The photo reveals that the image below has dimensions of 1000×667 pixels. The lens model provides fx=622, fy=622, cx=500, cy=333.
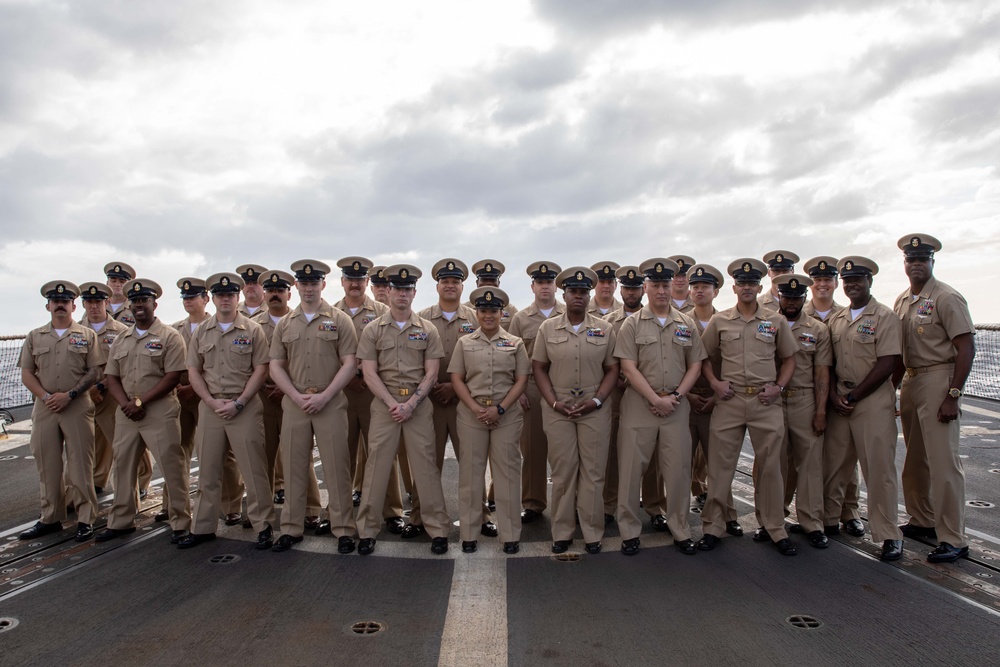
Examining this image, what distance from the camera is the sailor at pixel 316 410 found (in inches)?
201

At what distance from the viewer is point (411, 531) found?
5.32 m

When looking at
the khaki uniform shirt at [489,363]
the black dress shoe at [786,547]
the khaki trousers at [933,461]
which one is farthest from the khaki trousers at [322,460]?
the khaki trousers at [933,461]

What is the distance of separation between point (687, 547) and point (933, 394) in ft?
7.59

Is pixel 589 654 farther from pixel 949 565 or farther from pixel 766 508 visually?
pixel 949 565

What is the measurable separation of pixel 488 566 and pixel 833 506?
3.07 metres

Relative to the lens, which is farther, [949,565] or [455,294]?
[455,294]

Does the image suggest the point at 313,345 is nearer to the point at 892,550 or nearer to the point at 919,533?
the point at 892,550

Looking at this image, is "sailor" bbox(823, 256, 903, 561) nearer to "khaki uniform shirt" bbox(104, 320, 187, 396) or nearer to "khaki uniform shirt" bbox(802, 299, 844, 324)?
"khaki uniform shirt" bbox(802, 299, 844, 324)

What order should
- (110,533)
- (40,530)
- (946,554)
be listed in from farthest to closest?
1. (40,530)
2. (110,533)
3. (946,554)

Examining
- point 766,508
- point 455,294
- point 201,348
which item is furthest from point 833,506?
point 201,348

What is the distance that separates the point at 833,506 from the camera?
5.37 metres

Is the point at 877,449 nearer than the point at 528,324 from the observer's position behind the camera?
Yes

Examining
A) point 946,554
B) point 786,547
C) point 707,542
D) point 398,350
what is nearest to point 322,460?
point 398,350

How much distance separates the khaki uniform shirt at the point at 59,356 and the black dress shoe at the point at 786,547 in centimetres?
621
